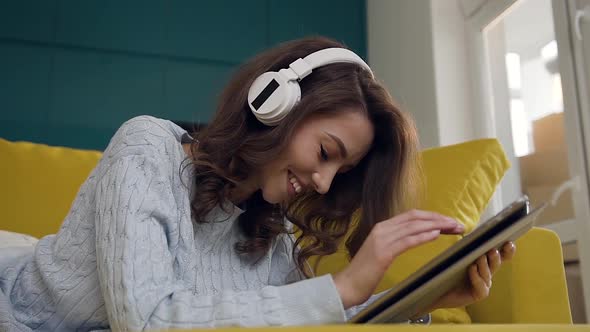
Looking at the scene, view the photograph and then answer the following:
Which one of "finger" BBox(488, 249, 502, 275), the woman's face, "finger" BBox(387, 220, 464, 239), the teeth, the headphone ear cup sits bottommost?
"finger" BBox(488, 249, 502, 275)

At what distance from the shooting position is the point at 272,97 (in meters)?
1.10

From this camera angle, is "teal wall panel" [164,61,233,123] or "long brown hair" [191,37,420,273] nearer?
"long brown hair" [191,37,420,273]

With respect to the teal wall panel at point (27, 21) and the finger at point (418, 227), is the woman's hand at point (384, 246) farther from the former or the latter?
the teal wall panel at point (27, 21)

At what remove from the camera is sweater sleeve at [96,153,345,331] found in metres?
0.79

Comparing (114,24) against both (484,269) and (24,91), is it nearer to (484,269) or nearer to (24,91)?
(24,91)

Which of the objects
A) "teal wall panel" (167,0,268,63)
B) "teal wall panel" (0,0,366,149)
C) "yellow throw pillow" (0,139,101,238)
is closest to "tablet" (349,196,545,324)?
"yellow throw pillow" (0,139,101,238)

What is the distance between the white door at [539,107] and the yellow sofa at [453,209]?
21.1 inches

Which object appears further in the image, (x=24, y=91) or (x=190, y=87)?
(x=190, y=87)

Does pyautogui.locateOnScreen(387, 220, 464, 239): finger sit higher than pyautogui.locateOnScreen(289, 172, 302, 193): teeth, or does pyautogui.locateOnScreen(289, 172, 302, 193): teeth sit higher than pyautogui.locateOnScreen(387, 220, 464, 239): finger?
pyautogui.locateOnScreen(289, 172, 302, 193): teeth

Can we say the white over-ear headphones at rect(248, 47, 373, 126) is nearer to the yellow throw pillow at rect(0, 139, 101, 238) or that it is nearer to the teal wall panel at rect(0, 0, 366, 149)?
the yellow throw pillow at rect(0, 139, 101, 238)

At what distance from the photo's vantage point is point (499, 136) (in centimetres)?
249

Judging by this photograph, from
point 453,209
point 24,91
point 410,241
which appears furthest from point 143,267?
point 24,91

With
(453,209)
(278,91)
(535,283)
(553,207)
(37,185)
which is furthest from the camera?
(553,207)

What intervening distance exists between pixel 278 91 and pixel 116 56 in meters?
1.85
